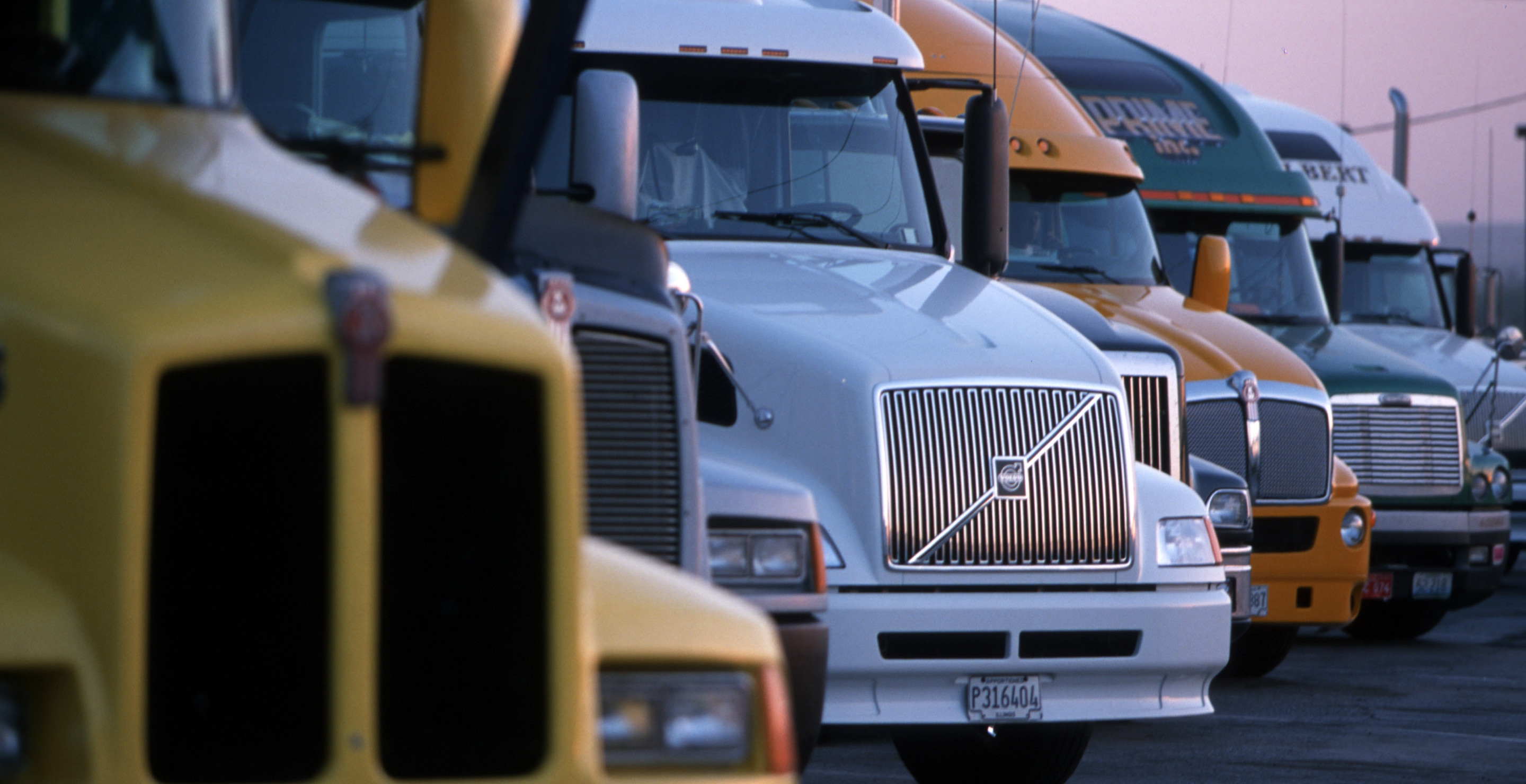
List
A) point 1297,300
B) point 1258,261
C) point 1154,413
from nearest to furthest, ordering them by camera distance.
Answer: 1. point 1154,413
2. point 1297,300
3. point 1258,261

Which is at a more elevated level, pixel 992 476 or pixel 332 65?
pixel 332 65

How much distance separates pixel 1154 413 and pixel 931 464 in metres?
2.61

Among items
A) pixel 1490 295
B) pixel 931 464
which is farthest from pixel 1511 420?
pixel 931 464

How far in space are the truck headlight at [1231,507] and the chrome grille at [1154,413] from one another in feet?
1.28

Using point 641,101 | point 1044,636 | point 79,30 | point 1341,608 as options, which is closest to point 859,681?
point 1044,636

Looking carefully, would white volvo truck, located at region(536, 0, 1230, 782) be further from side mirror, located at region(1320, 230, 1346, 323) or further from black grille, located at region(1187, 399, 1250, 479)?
side mirror, located at region(1320, 230, 1346, 323)

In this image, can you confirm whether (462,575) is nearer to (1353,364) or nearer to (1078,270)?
(1078,270)

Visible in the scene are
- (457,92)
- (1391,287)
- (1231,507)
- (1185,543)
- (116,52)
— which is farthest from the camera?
(1391,287)

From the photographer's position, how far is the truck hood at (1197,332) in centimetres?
1187

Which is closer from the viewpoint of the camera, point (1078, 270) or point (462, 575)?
point (462, 575)

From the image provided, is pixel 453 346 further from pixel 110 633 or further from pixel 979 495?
pixel 979 495

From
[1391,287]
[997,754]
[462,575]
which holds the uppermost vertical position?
[1391,287]

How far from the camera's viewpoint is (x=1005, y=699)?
7.64m

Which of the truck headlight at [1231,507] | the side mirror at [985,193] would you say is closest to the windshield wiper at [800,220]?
the side mirror at [985,193]
